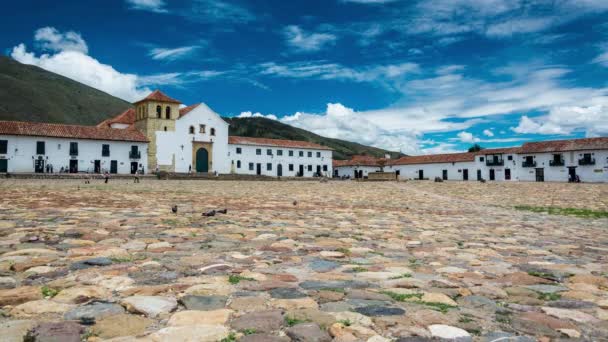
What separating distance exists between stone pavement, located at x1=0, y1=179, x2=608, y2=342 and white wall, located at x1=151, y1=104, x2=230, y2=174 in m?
43.7

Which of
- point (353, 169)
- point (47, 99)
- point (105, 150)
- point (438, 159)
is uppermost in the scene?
point (47, 99)

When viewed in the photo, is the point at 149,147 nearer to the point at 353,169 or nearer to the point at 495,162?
the point at 353,169

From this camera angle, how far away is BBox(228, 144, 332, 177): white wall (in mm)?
54750

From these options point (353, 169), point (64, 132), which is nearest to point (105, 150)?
point (64, 132)

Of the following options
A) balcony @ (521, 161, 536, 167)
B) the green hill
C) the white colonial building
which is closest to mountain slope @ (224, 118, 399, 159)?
the green hill

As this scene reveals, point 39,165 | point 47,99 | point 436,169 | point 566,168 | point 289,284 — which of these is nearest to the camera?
point 289,284

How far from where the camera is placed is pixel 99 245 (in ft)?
12.5

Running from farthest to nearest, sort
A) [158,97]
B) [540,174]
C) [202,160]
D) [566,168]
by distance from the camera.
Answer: [540,174]
[566,168]
[202,160]
[158,97]

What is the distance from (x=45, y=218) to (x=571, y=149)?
57283 mm

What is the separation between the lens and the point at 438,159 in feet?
209

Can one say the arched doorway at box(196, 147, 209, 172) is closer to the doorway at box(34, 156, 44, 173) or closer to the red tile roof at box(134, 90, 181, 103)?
the red tile roof at box(134, 90, 181, 103)

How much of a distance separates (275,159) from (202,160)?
12045 millimetres

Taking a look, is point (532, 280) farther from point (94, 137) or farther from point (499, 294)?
point (94, 137)

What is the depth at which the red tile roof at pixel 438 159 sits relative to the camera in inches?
2392
